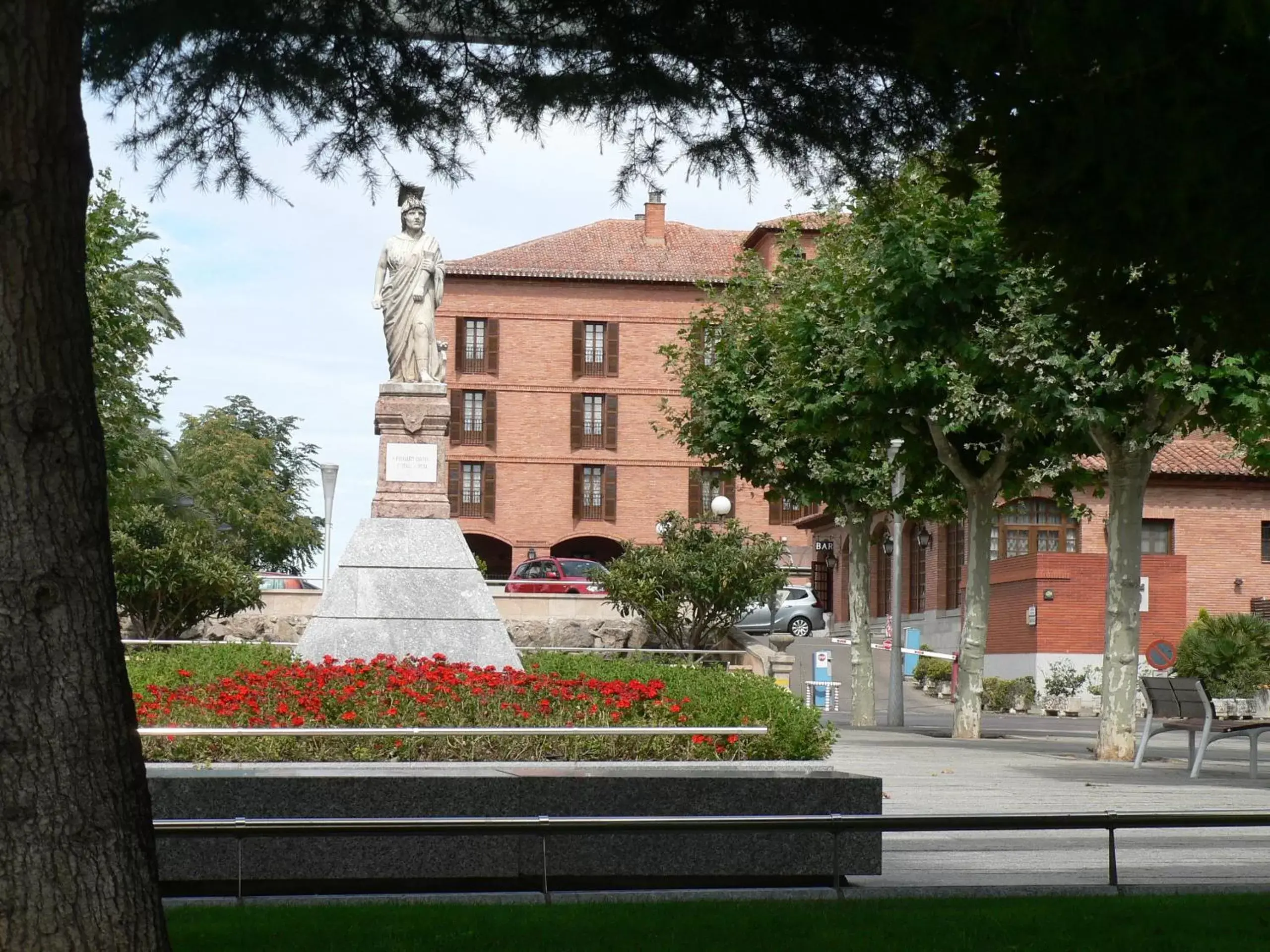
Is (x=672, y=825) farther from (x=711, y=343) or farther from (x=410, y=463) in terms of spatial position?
(x=711, y=343)

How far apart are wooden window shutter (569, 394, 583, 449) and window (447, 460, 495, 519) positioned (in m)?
3.12

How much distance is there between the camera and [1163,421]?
18062 millimetres

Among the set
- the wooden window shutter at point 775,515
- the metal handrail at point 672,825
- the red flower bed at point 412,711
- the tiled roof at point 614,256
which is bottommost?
the metal handrail at point 672,825

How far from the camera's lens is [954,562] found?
154 ft

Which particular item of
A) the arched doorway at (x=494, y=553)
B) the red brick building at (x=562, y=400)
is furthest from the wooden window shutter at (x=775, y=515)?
the arched doorway at (x=494, y=553)

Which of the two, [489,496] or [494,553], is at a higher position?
[489,496]

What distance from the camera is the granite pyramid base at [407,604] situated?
1583cm

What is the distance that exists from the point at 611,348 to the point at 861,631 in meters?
35.4

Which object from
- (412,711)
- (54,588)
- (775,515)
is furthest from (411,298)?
(775,515)

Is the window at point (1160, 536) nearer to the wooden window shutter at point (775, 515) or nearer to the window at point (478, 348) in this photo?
the wooden window shutter at point (775, 515)

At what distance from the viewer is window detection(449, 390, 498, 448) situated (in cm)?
6091

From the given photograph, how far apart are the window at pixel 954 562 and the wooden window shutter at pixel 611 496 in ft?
55.6

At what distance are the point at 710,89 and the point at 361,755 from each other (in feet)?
14.3

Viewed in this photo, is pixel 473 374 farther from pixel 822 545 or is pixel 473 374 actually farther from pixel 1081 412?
pixel 1081 412
